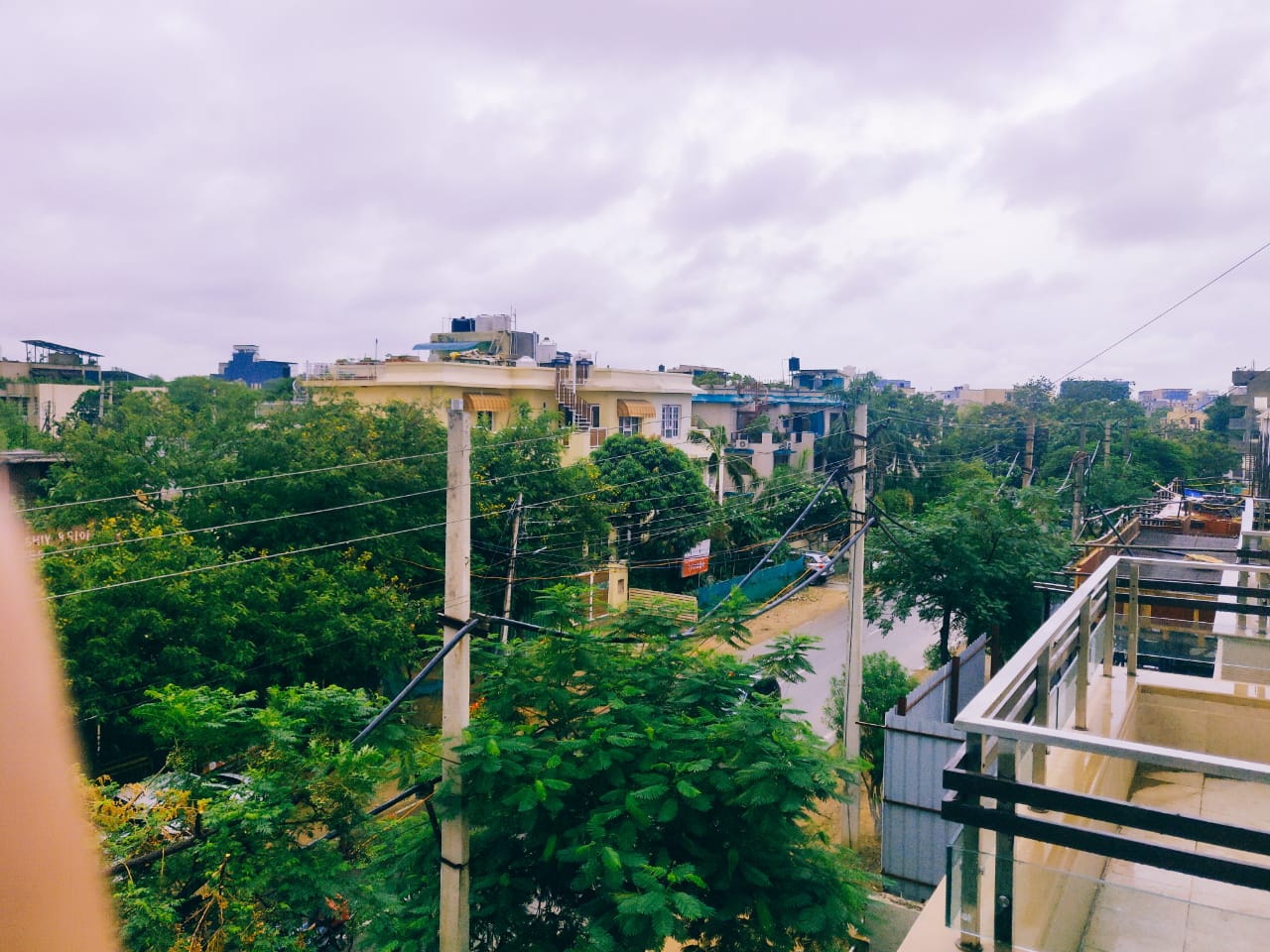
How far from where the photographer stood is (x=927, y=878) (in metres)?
9.55

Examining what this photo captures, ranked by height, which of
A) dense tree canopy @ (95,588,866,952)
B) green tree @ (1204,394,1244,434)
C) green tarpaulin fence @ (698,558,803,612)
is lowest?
green tarpaulin fence @ (698,558,803,612)

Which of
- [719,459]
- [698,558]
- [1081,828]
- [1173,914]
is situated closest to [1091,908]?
[1173,914]

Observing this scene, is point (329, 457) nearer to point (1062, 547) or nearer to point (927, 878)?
point (927, 878)

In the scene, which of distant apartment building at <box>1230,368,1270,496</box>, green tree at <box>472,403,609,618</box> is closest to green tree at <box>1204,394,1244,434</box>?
distant apartment building at <box>1230,368,1270,496</box>

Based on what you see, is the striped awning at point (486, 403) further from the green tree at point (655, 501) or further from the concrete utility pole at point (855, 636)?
the concrete utility pole at point (855, 636)

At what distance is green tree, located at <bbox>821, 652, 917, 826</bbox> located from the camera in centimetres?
1177

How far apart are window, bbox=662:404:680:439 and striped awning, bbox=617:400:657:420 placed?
1975mm

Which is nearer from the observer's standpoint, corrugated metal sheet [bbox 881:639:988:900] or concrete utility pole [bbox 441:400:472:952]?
concrete utility pole [bbox 441:400:472:952]

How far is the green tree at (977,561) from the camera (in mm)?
13500

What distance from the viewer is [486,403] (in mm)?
25078

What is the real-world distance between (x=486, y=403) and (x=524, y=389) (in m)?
1.63

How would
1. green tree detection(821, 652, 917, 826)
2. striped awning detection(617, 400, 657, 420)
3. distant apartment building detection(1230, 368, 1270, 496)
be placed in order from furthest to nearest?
striped awning detection(617, 400, 657, 420)
distant apartment building detection(1230, 368, 1270, 496)
green tree detection(821, 652, 917, 826)

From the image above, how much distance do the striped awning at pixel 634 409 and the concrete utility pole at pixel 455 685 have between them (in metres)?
21.6

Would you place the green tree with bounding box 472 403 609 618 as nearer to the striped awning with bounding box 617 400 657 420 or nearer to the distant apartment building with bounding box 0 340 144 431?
the striped awning with bounding box 617 400 657 420
